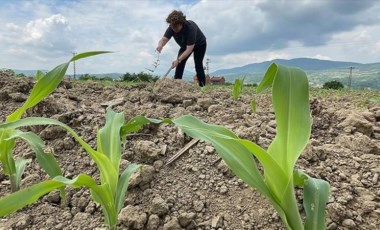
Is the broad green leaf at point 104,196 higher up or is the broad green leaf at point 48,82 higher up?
the broad green leaf at point 48,82

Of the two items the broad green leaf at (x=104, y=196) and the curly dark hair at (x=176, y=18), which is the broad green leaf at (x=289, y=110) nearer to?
the broad green leaf at (x=104, y=196)

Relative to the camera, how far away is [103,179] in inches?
60.1

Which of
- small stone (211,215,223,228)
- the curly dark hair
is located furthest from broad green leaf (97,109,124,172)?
the curly dark hair

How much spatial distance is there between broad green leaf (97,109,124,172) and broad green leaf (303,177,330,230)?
0.74 metres

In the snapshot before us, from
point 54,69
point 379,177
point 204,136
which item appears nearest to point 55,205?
point 54,69

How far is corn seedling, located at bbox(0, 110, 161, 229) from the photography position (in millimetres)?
1148

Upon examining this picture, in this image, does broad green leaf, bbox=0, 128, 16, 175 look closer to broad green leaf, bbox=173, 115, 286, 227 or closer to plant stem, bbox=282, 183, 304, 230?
broad green leaf, bbox=173, 115, 286, 227

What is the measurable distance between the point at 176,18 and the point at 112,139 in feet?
14.4

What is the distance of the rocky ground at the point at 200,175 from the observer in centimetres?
167

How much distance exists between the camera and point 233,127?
2387 mm

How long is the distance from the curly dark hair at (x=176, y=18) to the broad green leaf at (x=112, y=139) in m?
4.21

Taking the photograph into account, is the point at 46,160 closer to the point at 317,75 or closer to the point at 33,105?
the point at 33,105

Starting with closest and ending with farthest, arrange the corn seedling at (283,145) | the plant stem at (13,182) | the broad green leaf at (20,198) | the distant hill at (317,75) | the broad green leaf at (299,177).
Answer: the broad green leaf at (20,198)
the corn seedling at (283,145)
the broad green leaf at (299,177)
the plant stem at (13,182)
the distant hill at (317,75)

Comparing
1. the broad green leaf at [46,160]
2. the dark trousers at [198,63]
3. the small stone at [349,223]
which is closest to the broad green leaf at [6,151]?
the broad green leaf at [46,160]
